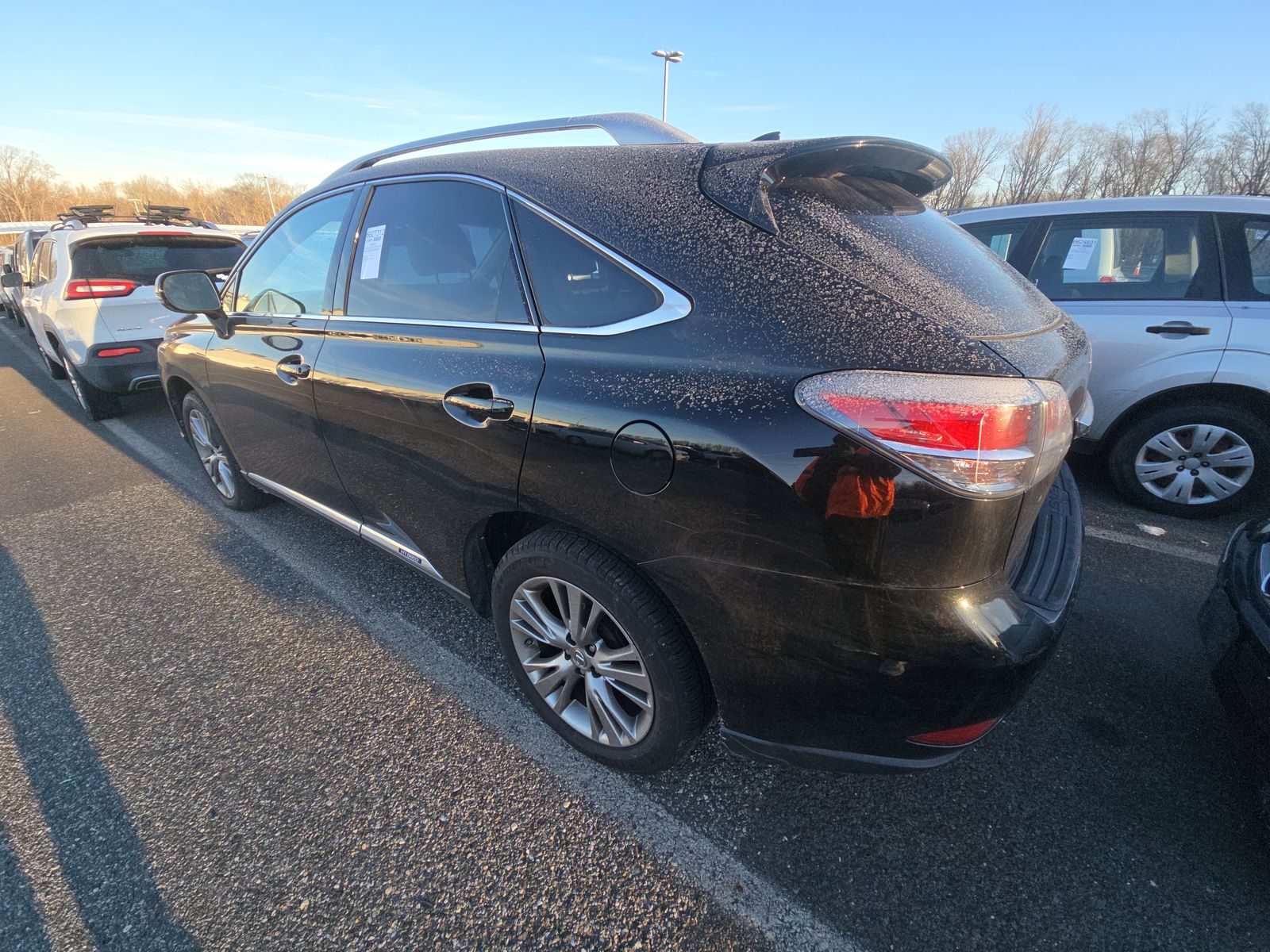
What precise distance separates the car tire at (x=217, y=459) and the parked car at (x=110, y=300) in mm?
1970

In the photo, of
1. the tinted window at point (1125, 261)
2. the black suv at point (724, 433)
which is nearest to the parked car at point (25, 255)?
the black suv at point (724, 433)

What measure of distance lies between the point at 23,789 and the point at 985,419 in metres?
2.85

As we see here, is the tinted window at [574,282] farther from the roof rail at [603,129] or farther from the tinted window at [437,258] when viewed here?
the roof rail at [603,129]

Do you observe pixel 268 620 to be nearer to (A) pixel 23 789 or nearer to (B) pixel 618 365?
(A) pixel 23 789

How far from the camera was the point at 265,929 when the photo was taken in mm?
1486

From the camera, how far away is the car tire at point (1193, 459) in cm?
325

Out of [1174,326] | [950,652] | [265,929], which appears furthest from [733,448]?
[1174,326]

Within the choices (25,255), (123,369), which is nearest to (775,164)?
(123,369)

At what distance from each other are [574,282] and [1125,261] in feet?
11.9

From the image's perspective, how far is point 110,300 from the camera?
5.14 meters

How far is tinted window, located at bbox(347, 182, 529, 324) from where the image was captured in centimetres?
Result: 188

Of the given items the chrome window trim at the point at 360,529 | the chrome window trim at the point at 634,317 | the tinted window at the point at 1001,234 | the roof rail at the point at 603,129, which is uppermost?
the roof rail at the point at 603,129

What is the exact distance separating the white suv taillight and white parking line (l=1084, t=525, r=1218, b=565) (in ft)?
8.90

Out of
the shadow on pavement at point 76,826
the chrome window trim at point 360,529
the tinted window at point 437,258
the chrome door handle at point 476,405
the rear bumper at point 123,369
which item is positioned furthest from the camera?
the rear bumper at point 123,369
